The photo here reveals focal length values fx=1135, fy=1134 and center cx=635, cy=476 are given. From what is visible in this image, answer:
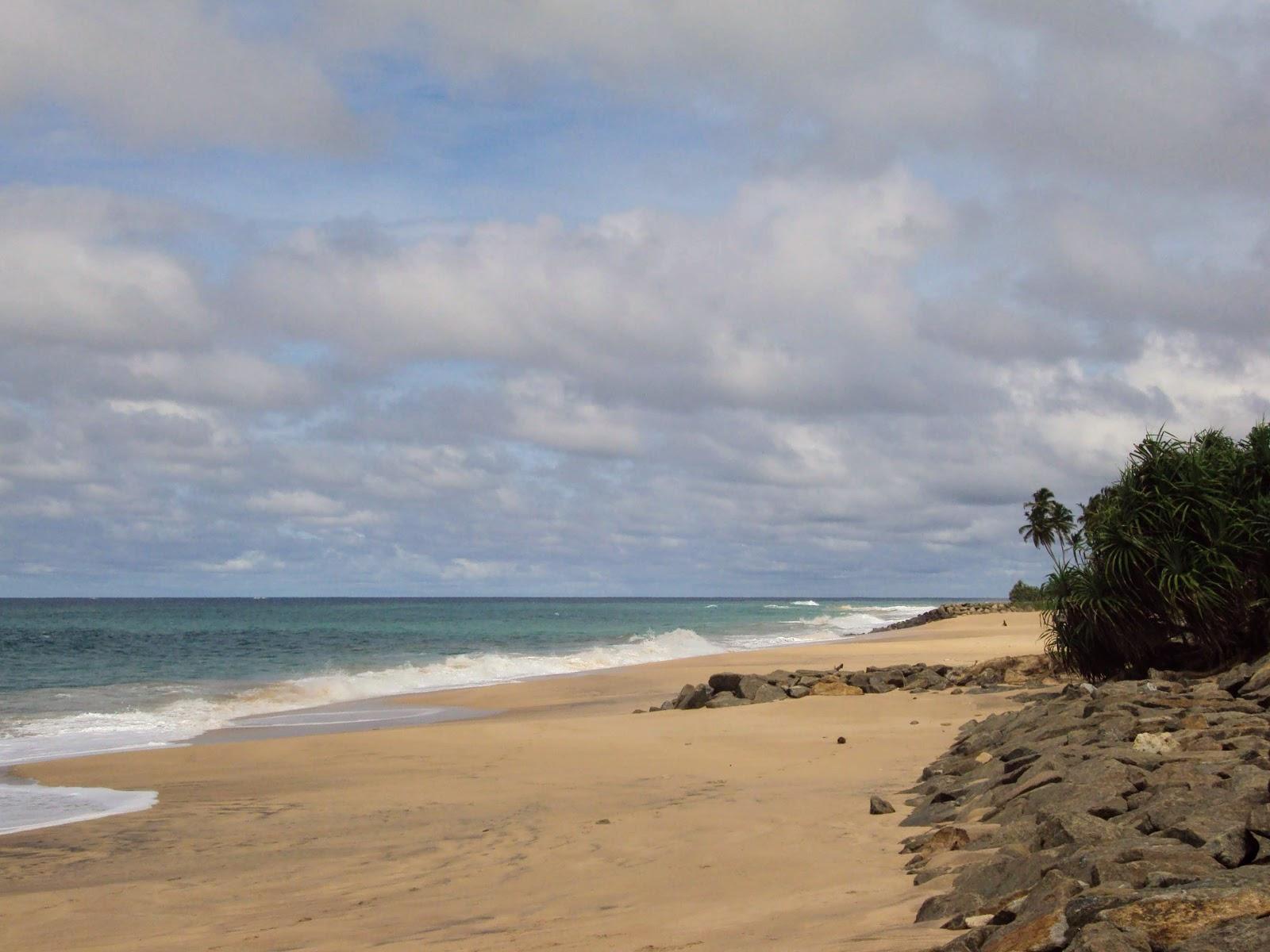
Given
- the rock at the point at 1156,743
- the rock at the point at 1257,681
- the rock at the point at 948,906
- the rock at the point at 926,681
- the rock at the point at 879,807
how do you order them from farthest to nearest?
the rock at the point at 926,681, the rock at the point at 1257,681, the rock at the point at 879,807, the rock at the point at 1156,743, the rock at the point at 948,906

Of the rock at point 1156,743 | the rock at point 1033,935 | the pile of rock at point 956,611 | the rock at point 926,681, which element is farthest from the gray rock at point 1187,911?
the pile of rock at point 956,611

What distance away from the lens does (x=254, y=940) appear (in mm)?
7320

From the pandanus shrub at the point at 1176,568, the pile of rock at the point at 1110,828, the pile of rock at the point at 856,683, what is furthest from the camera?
the pile of rock at the point at 856,683

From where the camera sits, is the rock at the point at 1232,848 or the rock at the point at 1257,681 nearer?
the rock at the point at 1232,848

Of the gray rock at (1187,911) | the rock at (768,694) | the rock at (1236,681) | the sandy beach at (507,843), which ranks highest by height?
the rock at (1236,681)

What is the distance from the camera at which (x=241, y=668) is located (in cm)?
4406

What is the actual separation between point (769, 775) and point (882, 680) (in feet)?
30.6

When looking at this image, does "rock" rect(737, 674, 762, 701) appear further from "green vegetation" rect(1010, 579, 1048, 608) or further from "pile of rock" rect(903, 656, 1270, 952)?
"green vegetation" rect(1010, 579, 1048, 608)

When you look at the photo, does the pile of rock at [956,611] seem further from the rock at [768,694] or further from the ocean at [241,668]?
the rock at [768,694]

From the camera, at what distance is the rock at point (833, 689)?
2109 cm

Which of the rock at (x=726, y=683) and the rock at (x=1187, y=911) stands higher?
the rock at (x=1187, y=911)

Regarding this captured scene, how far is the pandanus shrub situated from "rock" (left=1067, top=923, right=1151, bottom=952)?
11.6 meters

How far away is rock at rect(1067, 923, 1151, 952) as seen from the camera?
4051mm

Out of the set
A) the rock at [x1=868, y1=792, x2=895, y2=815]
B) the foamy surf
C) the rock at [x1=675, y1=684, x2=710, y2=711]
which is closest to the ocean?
the foamy surf
